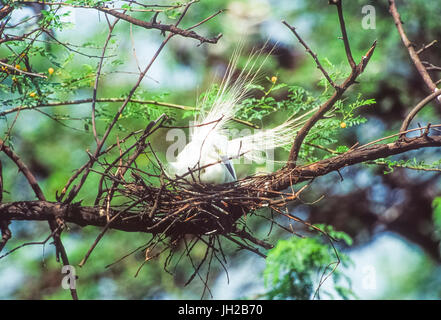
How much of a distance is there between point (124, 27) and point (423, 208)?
4.06 m

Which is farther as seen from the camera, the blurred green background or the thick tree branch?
the blurred green background

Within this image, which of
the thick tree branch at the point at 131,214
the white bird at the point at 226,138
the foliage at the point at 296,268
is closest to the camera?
the thick tree branch at the point at 131,214

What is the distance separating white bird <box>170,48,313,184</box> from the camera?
11.0ft

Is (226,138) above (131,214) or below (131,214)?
above

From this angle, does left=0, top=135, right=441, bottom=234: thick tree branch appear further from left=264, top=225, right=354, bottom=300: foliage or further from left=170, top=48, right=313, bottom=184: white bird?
left=264, top=225, right=354, bottom=300: foliage

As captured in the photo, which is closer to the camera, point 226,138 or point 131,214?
point 131,214

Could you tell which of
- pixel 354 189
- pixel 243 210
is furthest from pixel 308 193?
pixel 243 210

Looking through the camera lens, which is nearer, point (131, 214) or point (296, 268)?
point (131, 214)

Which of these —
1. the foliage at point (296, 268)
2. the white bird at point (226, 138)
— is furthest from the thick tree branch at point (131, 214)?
the foliage at point (296, 268)

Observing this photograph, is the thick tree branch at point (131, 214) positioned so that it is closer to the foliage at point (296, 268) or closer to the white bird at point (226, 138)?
the white bird at point (226, 138)

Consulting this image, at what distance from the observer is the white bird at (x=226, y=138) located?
11.0 feet

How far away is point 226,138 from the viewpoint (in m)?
3.55

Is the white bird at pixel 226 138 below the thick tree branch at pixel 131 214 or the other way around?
the other way around

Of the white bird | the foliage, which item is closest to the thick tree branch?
the white bird
